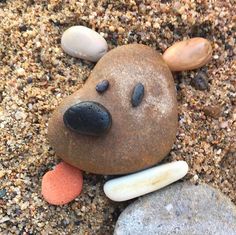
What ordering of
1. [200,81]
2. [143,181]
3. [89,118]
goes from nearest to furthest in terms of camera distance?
[89,118], [143,181], [200,81]

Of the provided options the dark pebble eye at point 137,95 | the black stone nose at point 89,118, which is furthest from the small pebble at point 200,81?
the black stone nose at point 89,118

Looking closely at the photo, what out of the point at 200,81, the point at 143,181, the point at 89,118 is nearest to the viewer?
the point at 89,118

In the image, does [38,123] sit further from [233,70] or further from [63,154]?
[233,70]

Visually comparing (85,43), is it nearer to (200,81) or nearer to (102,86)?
(102,86)

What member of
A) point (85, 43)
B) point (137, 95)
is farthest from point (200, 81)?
point (85, 43)

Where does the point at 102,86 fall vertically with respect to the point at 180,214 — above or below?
above

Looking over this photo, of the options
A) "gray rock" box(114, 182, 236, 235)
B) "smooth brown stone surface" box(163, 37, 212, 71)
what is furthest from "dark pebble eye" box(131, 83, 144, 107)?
"gray rock" box(114, 182, 236, 235)

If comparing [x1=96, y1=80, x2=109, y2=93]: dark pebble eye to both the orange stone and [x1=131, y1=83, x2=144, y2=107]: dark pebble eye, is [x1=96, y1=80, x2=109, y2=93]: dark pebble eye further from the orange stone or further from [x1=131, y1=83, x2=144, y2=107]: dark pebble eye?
the orange stone
